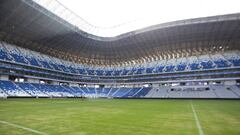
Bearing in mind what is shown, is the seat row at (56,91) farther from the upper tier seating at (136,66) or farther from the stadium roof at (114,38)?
the stadium roof at (114,38)

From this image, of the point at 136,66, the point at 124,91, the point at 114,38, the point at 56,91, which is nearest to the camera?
the point at 56,91

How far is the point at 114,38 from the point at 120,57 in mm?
20900

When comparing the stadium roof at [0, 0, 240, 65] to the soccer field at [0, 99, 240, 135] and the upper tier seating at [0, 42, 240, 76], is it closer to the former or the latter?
the upper tier seating at [0, 42, 240, 76]

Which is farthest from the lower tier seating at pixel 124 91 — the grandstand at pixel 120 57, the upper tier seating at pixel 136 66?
the upper tier seating at pixel 136 66

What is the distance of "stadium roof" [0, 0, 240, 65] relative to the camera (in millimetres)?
53438

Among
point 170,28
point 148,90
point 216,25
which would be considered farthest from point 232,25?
point 148,90

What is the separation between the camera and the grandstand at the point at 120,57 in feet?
186

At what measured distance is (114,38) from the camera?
254 feet

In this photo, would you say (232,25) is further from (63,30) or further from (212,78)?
(63,30)

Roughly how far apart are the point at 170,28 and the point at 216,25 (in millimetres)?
13819

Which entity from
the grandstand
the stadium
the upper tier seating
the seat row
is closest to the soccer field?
the stadium

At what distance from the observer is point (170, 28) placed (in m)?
63.7

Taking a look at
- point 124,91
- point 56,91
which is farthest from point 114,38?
point 56,91

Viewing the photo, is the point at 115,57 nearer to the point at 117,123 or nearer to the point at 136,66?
the point at 136,66
